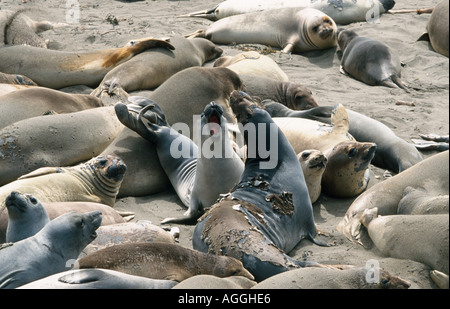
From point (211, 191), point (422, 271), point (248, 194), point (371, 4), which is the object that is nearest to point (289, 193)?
point (248, 194)

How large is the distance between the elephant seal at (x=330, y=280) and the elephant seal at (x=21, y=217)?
4.94ft

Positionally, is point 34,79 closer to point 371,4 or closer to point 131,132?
point 131,132

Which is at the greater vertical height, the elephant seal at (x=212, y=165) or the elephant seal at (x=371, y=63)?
the elephant seal at (x=212, y=165)

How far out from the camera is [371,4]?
425 inches

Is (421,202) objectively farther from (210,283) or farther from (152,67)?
(152,67)

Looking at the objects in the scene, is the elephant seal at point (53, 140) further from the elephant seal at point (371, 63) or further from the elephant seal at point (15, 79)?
the elephant seal at point (371, 63)

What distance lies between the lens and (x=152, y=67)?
8.07 m

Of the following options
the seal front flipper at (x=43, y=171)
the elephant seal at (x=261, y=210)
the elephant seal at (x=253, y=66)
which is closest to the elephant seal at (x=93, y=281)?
the elephant seal at (x=261, y=210)

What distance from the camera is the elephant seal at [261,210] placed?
407cm

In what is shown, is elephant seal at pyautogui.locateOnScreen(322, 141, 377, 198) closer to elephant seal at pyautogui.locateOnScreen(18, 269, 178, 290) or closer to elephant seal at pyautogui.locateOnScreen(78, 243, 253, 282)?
elephant seal at pyautogui.locateOnScreen(78, 243, 253, 282)

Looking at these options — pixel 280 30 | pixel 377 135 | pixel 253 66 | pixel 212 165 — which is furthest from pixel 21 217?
pixel 280 30

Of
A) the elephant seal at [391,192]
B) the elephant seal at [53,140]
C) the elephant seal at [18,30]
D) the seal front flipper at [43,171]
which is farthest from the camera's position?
Answer: the elephant seal at [18,30]

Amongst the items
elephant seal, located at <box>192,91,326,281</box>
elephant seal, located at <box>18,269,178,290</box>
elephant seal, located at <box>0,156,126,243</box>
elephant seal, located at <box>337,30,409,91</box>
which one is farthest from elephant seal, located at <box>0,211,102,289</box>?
elephant seal, located at <box>337,30,409,91</box>
